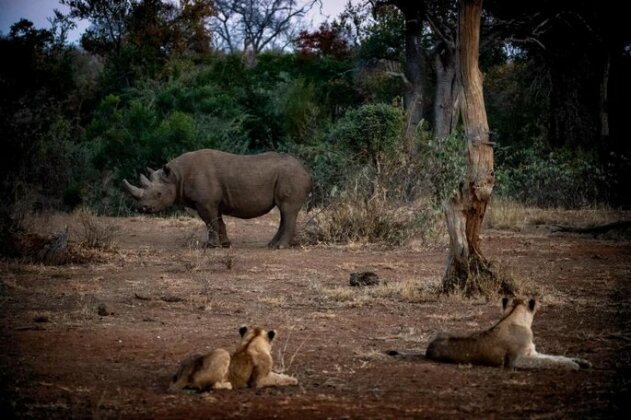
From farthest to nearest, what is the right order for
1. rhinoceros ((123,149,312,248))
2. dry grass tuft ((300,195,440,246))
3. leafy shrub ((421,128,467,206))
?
leafy shrub ((421,128,467,206))
rhinoceros ((123,149,312,248))
dry grass tuft ((300,195,440,246))

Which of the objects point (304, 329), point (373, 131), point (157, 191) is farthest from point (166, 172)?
point (304, 329)

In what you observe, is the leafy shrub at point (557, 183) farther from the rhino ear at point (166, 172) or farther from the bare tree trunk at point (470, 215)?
the bare tree trunk at point (470, 215)

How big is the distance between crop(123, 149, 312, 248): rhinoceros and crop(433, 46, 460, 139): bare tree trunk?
9.22 meters

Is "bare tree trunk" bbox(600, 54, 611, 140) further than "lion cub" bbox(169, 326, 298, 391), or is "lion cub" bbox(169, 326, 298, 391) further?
"bare tree trunk" bbox(600, 54, 611, 140)

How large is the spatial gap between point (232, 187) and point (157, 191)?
135 cm

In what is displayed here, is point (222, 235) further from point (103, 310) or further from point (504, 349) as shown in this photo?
point (504, 349)

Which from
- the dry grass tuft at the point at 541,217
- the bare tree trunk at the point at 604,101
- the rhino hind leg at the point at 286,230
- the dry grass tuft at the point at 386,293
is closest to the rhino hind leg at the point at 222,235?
the rhino hind leg at the point at 286,230

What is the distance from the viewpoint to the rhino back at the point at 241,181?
613 inches

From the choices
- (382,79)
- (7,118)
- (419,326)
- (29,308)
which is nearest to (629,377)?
(419,326)

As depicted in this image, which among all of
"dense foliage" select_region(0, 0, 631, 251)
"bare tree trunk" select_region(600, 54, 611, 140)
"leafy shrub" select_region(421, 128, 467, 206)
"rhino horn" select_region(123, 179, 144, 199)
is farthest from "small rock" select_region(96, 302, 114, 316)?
"bare tree trunk" select_region(600, 54, 611, 140)

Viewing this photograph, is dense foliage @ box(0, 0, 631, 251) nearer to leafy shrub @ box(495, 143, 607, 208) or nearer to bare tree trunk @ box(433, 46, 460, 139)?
leafy shrub @ box(495, 143, 607, 208)

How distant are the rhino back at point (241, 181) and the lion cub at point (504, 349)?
9.00 metres

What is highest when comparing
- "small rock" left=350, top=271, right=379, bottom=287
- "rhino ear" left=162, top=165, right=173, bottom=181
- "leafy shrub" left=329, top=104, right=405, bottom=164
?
"leafy shrub" left=329, top=104, right=405, bottom=164

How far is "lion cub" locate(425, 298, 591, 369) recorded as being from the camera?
6.58 meters
